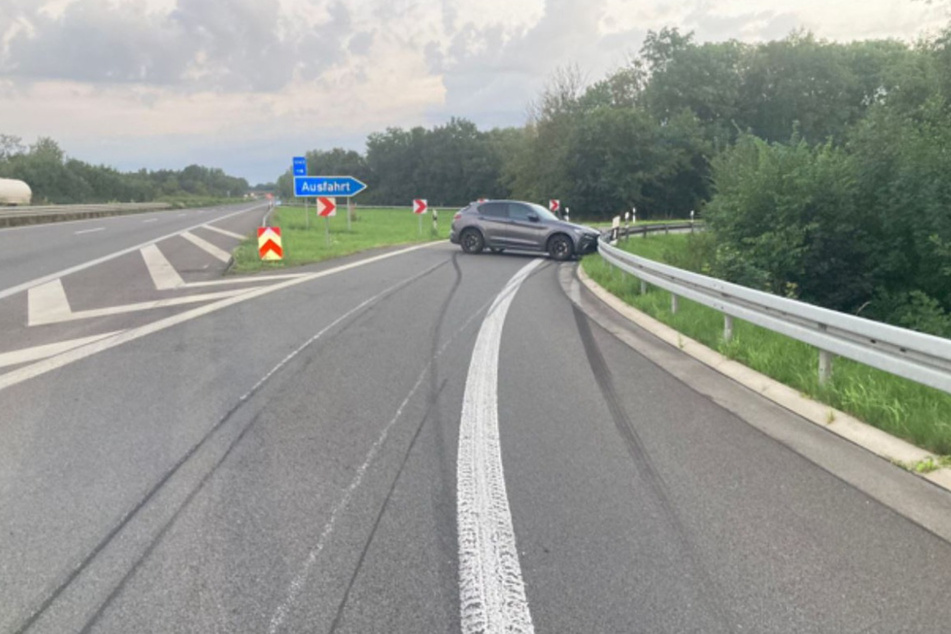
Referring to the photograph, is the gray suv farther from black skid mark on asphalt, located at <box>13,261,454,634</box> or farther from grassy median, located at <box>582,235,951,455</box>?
black skid mark on asphalt, located at <box>13,261,454,634</box>

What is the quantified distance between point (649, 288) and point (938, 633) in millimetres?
10345

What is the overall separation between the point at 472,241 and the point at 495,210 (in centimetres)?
113

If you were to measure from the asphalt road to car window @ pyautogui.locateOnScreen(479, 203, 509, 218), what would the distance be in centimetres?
1337

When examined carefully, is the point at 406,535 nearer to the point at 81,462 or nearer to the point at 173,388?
the point at 81,462

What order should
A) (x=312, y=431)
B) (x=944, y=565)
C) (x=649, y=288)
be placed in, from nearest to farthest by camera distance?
1. (x=944, y=565)
2. (x=312, y=431)
3. (x=649, y=288)

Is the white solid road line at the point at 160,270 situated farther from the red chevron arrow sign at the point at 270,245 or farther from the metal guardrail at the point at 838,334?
the metal guardrail at the point at 838,334

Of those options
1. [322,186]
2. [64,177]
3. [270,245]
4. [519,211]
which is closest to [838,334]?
[270,245]

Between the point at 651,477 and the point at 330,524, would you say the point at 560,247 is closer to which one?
the point at 651,477

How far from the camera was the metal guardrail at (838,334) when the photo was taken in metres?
4.96

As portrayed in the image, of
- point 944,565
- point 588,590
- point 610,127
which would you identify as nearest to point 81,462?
point 588,590

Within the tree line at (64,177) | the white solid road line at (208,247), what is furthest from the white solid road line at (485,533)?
the tree line at (64,177)

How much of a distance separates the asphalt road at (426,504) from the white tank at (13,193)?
50.9m

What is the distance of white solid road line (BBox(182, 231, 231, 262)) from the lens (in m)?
18.6

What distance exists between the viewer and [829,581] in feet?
10.5
